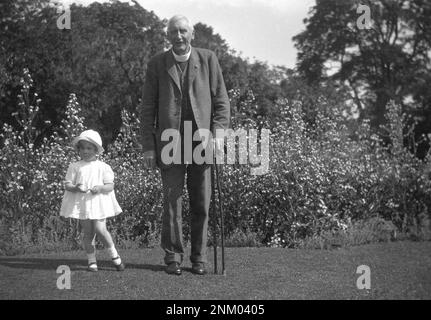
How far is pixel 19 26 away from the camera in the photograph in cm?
2327

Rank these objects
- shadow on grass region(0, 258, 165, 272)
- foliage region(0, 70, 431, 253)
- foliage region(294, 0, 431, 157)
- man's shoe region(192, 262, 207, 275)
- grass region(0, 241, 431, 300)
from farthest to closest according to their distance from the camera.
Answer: foliage region(294, 0, 431, 157) → foliage region(0, 70, 431, 253) → shadow on grass region(0, 258, 165, 272) → man's shoe region(192, 262, 207, 275) → grass region(0, 241, 431, 300)

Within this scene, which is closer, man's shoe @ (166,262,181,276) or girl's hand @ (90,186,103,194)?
man's shoe @ (166,262,181,276)

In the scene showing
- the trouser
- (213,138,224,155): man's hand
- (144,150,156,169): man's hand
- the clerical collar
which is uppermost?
the clerical collar

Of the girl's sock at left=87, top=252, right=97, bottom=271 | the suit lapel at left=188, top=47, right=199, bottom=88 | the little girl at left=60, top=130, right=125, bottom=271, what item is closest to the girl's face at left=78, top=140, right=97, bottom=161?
the little girl at left=60, top=130, right=125, bottom=271

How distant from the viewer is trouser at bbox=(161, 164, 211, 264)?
5.32 m

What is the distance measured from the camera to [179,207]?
17.6ft

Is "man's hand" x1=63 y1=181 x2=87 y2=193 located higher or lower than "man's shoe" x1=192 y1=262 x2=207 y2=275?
higher

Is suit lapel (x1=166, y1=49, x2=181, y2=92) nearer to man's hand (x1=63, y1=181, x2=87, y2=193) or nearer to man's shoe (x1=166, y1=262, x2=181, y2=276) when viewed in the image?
man's hand (x1=63, y1=181, x2=87, y2=193)

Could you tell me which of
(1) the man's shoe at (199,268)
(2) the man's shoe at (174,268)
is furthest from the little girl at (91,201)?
(1) the man's shoe at (199,268)

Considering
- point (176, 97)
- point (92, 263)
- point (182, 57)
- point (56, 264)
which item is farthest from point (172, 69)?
point (56, 264)

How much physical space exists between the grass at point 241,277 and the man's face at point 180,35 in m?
2.11
